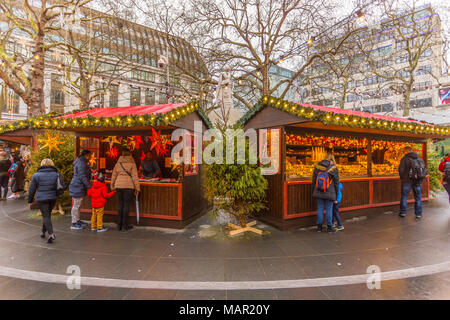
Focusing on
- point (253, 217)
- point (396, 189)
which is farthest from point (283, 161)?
point (396, 189)

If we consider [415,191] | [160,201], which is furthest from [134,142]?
[415,191]

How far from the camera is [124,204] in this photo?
5.37m

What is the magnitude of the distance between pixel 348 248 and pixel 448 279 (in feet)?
4.60

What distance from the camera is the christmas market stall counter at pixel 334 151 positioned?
5.48 m

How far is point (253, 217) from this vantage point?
6.50 metres

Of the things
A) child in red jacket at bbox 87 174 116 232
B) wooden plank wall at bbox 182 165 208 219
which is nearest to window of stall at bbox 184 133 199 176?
wooden plank wall at bbox 182 165 208 219

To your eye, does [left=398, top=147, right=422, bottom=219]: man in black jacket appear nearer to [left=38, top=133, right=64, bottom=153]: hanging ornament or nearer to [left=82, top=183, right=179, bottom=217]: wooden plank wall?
[left=82, top=183, right=179, bottom=217]: wooden plank wall

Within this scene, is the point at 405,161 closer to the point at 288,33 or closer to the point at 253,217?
the point at 253,217

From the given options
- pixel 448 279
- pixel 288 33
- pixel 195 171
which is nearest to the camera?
pixel 448 279

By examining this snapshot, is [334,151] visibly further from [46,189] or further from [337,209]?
[46,189]

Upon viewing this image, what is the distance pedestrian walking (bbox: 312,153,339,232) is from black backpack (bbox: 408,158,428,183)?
2787mm

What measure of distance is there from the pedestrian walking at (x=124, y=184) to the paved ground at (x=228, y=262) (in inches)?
15.6

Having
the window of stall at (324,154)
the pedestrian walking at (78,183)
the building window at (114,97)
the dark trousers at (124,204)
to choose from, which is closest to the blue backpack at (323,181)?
the window of stall at (324,154)
